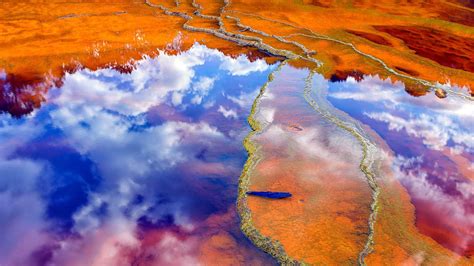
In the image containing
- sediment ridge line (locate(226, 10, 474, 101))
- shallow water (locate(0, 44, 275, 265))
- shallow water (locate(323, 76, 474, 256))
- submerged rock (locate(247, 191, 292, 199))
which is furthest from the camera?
sediment ridge line (locate(226, 10, 474, 101))

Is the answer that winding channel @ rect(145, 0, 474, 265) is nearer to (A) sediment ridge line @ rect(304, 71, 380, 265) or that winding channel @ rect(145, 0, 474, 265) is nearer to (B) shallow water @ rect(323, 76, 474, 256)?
(A) sediment ridge line @ rect(304, 71, 380, 265)

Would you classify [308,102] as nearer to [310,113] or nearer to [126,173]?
[310,113]

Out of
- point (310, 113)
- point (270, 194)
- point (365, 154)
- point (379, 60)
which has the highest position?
point (379, 60)

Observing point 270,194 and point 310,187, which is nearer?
point 270,194

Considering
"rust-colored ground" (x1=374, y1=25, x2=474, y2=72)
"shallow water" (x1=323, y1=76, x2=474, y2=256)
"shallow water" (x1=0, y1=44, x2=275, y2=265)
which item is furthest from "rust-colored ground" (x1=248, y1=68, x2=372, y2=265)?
"rust-colored ground" (x1=374, y1=25, x2=474, y2=72)

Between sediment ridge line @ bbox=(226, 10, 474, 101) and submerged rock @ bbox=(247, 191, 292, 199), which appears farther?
sediment ridge line @ bbox=(226, 10, 474, 101)

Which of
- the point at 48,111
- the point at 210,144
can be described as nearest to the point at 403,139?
the point at 210,144

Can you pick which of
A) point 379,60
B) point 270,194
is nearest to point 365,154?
point 270,194

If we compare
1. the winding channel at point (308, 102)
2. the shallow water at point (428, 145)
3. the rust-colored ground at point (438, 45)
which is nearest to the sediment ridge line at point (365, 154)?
the winding channel at point (308, 102)

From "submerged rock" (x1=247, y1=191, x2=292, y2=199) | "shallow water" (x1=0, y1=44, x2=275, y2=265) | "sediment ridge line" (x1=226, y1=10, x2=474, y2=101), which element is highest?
"sediment ridge line" (x1=226, y1=10, x2=474, y2=101)

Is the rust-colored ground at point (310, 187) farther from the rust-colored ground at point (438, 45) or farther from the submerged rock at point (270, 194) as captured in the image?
the rust-colored ground at point (438, 45)
